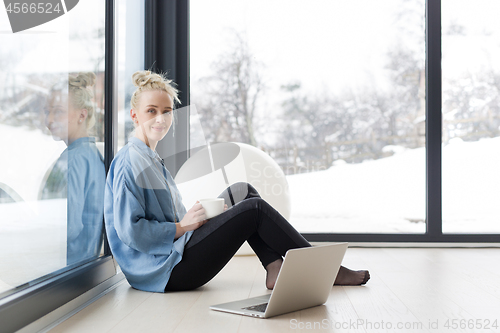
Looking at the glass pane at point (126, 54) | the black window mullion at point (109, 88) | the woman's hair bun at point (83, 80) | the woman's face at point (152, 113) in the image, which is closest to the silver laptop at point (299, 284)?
the woman's face at point (152, 113)

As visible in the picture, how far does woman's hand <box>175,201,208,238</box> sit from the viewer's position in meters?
1.78

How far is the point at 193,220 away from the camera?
1780 mm

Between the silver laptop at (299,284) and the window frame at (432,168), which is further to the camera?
the window frame at (432,168)

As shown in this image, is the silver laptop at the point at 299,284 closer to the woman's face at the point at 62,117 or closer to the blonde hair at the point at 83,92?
the woman's face at the point at 62,117

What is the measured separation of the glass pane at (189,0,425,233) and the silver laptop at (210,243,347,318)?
1643mm

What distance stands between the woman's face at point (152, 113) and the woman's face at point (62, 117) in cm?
24

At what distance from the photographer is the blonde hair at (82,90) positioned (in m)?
1.84

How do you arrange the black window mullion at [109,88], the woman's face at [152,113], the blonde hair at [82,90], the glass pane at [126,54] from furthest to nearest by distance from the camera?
1. the glass pane at [126,54]
2. the black window mullion at [109,88]
3. the woman's face at [152,113]
4. the blonde hair at [82,90]

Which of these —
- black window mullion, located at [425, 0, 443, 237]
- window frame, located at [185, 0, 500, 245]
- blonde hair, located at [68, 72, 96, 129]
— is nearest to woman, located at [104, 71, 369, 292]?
blonde hair, located at [68, 72, 96, 129]

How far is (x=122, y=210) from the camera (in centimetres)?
177

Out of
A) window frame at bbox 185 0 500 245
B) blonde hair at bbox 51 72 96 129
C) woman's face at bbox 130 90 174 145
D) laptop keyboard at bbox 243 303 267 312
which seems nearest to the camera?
laptop keyboard at bbox 243 303 267 312

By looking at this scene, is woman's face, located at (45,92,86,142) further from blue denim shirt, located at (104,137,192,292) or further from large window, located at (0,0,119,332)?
blue denim shirt, located at (104,137,192,292)

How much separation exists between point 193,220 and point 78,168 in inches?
21.7

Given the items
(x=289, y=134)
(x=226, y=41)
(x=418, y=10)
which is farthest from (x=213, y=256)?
(x=418, y=10)
